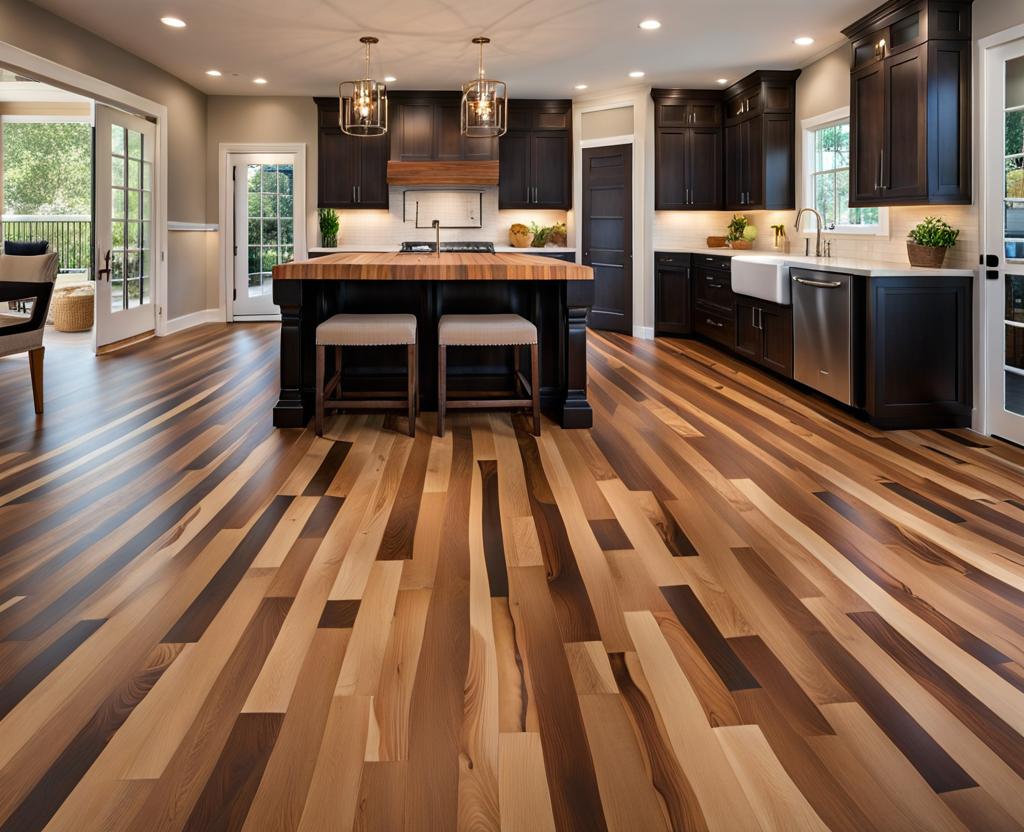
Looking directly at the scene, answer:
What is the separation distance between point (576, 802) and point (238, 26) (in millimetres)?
6496

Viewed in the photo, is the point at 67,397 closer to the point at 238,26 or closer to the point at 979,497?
the point at 238,26

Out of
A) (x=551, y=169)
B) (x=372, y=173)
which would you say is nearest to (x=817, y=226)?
(x=551, y=169)

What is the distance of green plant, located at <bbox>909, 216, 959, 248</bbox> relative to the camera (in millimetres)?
4832

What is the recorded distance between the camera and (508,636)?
2152 millimetres

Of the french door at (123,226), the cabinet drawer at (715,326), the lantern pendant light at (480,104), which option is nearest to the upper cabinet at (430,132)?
the french door at (123,226)

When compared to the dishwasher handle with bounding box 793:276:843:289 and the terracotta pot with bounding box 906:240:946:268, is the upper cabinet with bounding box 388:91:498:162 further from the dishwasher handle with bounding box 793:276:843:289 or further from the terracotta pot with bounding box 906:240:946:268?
the terracotta pot with bounding box 906:240:946:268

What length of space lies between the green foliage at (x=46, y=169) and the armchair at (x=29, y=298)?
30.2 feet

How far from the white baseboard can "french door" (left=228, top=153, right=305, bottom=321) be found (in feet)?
0.63

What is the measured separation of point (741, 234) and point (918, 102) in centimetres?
357

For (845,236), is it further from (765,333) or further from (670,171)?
(670,171)

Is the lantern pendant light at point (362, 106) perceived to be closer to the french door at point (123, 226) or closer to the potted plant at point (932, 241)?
the french door at point (123, 226)

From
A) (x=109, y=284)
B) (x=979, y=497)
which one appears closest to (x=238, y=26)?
(x=109, y=284)

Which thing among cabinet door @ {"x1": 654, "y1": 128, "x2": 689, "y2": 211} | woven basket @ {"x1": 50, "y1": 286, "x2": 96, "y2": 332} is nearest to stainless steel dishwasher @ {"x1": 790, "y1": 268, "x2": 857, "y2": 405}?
cabinet door @ {"x1": 654, "y1": 128, "x2": 689, "y2": 211}

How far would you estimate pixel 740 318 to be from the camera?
7121 millimetres
